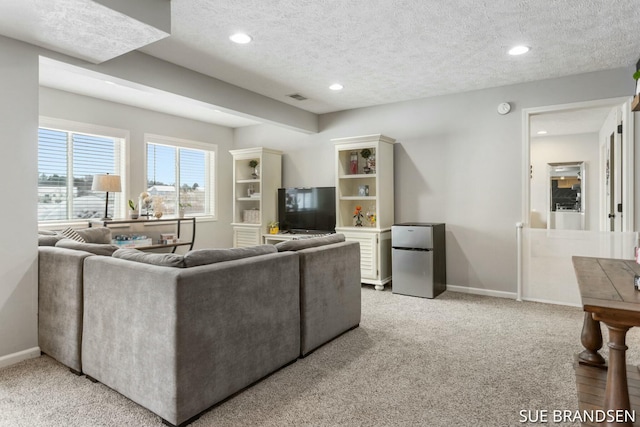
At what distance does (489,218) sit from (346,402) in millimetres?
3274

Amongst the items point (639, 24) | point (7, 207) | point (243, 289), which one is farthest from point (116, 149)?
point (639, 24)

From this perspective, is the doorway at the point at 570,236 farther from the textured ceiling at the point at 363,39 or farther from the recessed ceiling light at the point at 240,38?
the recessed ceiling light at the point at 240,38

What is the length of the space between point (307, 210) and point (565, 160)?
5.26m

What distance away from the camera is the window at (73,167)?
4.45 meters

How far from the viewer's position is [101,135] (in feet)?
16.1

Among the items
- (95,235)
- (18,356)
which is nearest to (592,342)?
(18,356)

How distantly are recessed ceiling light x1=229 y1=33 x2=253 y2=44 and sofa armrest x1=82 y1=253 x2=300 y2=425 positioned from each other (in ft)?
6.05

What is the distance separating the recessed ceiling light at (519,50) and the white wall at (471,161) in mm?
1060

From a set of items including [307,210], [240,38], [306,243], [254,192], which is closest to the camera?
[306,243]

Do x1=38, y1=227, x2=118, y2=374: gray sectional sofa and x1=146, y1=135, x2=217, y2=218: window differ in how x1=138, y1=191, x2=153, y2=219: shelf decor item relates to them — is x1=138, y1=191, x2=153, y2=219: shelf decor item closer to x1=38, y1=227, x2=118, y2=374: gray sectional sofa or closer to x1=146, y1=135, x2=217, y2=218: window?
x1=146, y1=135, x2=217, y2=218: window

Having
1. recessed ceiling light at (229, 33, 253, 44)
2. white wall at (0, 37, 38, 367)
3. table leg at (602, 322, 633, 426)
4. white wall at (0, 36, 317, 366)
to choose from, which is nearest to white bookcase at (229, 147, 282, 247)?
recessed ceiling light at (229, 33, 253, 44)

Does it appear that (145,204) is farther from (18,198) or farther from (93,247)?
(93,247)

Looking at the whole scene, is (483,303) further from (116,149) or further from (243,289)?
(116,149)

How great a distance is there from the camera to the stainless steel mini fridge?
14.4 feet
